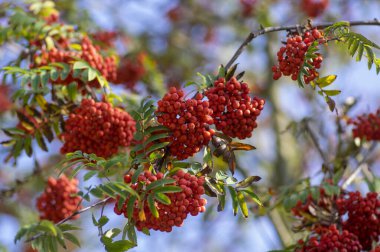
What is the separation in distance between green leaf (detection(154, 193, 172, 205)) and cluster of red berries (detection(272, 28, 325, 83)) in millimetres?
792

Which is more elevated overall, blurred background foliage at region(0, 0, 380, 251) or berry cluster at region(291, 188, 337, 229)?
blurred background foliage at region(0, 0, 380, 251)

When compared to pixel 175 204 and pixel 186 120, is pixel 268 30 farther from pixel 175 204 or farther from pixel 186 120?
pixel 175 204

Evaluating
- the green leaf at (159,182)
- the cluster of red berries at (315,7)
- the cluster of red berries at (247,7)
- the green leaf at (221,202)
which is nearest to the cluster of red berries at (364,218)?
the green leaf at (221,202)

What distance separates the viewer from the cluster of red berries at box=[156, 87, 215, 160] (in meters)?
2.52

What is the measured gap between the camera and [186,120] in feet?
8.31

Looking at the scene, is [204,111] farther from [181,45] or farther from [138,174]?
[181,45]

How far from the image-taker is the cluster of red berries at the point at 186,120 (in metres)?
2.52

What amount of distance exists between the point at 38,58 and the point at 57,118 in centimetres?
44

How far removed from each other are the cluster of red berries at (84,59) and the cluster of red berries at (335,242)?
5.10 ft

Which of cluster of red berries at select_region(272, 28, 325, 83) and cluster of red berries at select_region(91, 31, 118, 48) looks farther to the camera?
cluster of red berries at select_region(91, 31, 118, 48)

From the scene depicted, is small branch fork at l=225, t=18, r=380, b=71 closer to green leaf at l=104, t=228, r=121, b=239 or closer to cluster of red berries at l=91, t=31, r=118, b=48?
green leaf at l=104, t=228, r=121, b=239

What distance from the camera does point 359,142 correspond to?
13.6ft

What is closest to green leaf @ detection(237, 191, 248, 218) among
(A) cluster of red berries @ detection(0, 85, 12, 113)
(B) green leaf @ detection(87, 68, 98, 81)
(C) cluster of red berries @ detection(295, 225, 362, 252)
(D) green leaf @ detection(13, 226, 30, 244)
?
(C) cluster of red berries @ detection(295, 225, 362, 252)

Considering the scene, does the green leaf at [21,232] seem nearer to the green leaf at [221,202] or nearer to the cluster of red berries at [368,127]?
the green leaf at [221,202]
